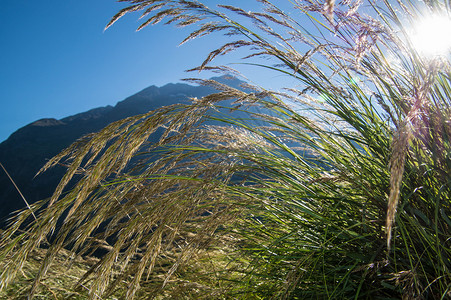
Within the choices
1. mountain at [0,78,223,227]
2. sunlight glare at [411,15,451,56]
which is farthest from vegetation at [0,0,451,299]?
mountain at [0,78,223,227]

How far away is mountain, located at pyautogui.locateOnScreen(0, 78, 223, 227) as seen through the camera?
5060 cm

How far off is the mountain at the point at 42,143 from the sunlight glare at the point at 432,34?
41.8 metres

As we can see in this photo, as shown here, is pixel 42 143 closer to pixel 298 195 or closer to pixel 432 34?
pixel 298 195

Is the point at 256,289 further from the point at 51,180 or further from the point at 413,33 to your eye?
the point at 51,180

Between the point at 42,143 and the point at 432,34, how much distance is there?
73.4 meters

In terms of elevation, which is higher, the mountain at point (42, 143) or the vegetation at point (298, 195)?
the mountain at point (42, 143)

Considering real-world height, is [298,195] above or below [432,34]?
below

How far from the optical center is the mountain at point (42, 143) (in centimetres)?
5060

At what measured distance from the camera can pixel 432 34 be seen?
1129 mm

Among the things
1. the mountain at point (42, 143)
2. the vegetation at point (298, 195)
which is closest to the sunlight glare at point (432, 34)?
the vegetation at point (298, 195)

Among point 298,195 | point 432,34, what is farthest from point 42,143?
point 432,34

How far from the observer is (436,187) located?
1.25m

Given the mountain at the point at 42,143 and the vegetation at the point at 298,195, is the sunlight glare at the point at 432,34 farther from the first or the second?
the mountain at the point at 42,143

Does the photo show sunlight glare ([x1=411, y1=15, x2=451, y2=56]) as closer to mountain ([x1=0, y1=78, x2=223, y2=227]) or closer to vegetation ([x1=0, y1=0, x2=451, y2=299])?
vegetation ([x1=0, y1=0, x2=451, y2=299])
